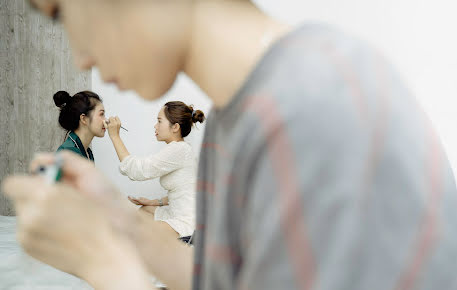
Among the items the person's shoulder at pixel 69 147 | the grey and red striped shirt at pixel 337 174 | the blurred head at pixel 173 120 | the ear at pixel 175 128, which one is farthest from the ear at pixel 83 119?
the grey and red striped shirt at pixel 337 174

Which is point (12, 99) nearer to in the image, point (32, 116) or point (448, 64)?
point (32, 116)

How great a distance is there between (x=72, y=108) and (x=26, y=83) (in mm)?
662

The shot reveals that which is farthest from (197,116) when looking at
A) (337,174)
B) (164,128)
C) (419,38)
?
(337,174)

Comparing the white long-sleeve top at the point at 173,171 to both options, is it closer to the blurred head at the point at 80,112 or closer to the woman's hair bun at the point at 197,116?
the woman's hair bun at the point at 197,116

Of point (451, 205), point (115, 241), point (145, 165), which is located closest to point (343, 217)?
point (451, 205)

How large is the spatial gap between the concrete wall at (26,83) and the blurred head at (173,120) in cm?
107

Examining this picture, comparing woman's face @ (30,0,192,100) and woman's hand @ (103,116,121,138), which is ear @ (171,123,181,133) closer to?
woman's hand @ (103,116,121,138)

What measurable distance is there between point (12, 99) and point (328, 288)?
316cm

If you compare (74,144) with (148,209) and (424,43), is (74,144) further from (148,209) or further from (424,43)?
(424,43)

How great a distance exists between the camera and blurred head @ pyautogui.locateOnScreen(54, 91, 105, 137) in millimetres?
2533

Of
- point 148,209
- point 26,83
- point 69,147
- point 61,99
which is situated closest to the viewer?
point 69,147

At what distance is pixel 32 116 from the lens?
293 centimetres

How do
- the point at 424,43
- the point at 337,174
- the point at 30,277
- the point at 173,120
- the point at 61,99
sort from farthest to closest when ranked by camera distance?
the point at 61,99
the point at 173,120
the point at 424,43
the point at 30,277
the point at 337,174

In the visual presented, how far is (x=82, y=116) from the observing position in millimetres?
2549
